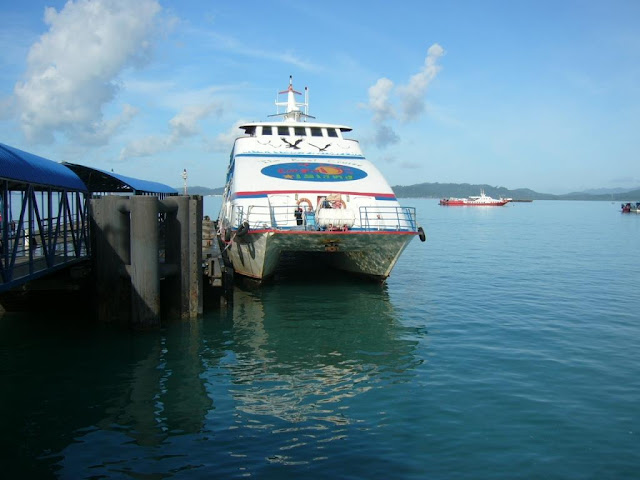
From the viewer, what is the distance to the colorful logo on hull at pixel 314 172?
19703 millimetres

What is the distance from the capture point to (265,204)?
61.3ft

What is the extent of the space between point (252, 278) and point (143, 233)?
7503 millimetres


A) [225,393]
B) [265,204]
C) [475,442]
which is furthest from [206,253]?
[475,442]

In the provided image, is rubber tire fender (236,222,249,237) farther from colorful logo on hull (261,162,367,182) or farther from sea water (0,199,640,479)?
colorful logo on hull (261,162,367,182)

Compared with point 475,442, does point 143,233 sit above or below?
above

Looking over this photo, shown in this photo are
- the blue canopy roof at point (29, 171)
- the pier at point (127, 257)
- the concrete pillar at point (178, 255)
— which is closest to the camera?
the blue canopy roof at point (29, 171)

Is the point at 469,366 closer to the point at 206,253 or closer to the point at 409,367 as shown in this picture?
the point at 409,367

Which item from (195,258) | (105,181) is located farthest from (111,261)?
(105,181)

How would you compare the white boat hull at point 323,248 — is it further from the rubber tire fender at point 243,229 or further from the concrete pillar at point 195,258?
the concrete pillar at point 195,258

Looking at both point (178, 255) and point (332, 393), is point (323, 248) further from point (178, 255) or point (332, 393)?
point (332, 393)

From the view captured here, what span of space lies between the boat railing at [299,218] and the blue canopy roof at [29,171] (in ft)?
18.2

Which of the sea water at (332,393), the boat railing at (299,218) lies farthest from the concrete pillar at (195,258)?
the boat railing at (299,218)

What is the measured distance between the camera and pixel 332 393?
952 centimetres

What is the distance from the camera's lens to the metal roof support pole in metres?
12.5
